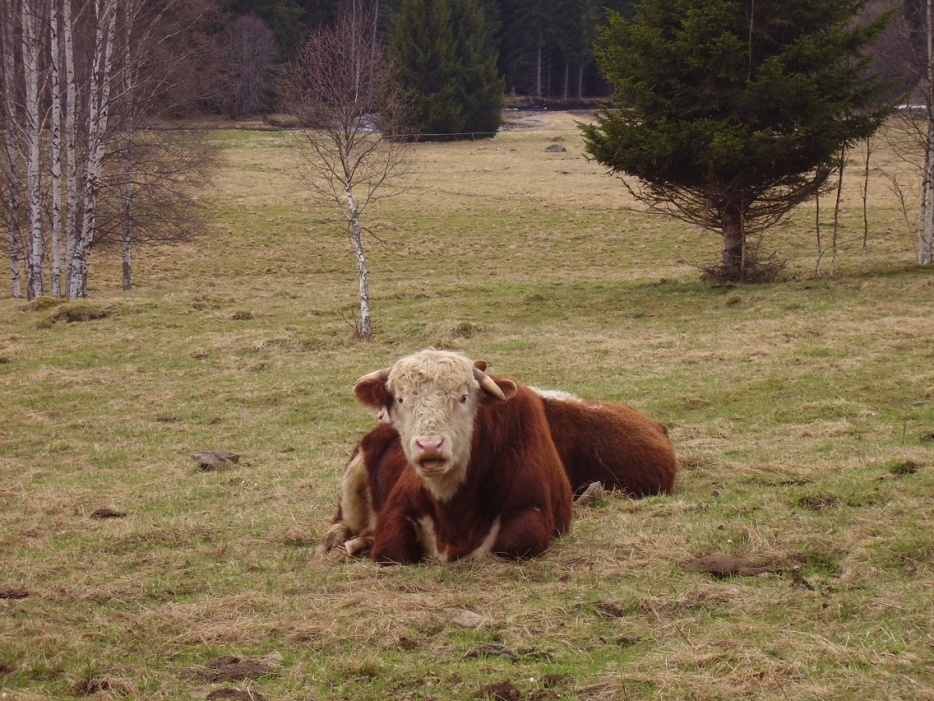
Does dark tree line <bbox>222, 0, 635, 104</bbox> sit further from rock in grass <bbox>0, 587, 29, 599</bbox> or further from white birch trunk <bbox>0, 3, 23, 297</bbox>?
rock in grass <bbox>0, 587, 29, 599</bbox>

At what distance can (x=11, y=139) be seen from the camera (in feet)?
95.7

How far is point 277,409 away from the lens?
15.3 metres

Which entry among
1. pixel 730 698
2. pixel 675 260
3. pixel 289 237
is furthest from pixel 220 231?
pixel 730 698

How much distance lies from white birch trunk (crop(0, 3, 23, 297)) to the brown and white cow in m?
24.0

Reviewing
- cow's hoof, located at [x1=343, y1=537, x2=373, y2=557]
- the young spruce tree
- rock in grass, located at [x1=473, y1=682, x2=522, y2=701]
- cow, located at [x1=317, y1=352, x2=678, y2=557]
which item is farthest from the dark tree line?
rock in grass, located at [x1=473, y1=682, x2=522, y2=701]

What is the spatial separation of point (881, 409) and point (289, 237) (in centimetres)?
3223

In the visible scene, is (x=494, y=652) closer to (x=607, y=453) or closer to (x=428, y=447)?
(x=428, y=447)

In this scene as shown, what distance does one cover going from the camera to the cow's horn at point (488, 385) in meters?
6.80

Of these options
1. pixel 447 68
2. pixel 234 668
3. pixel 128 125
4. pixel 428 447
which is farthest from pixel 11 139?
pixel 447 68

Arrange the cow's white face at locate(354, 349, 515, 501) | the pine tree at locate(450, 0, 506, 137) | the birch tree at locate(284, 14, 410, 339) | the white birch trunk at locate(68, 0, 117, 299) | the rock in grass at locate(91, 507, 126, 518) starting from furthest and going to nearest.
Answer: the pine tree at locate(450, 0, 506, 137), the white birch trunk at locate(68, 0, 117, 299), the birch tree at locate(284, 14, 410, 339), the rock in grass at locate(91, 507, 126, 518), the cow's white face at locate(354, 349, 515, 501)

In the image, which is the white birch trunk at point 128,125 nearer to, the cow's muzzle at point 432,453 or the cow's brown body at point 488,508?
the cow's brown body at point 488,508

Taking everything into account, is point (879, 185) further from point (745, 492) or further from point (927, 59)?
point (745, 492)

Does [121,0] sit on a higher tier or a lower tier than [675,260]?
higher

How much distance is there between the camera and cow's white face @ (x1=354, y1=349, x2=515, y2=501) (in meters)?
6.36
